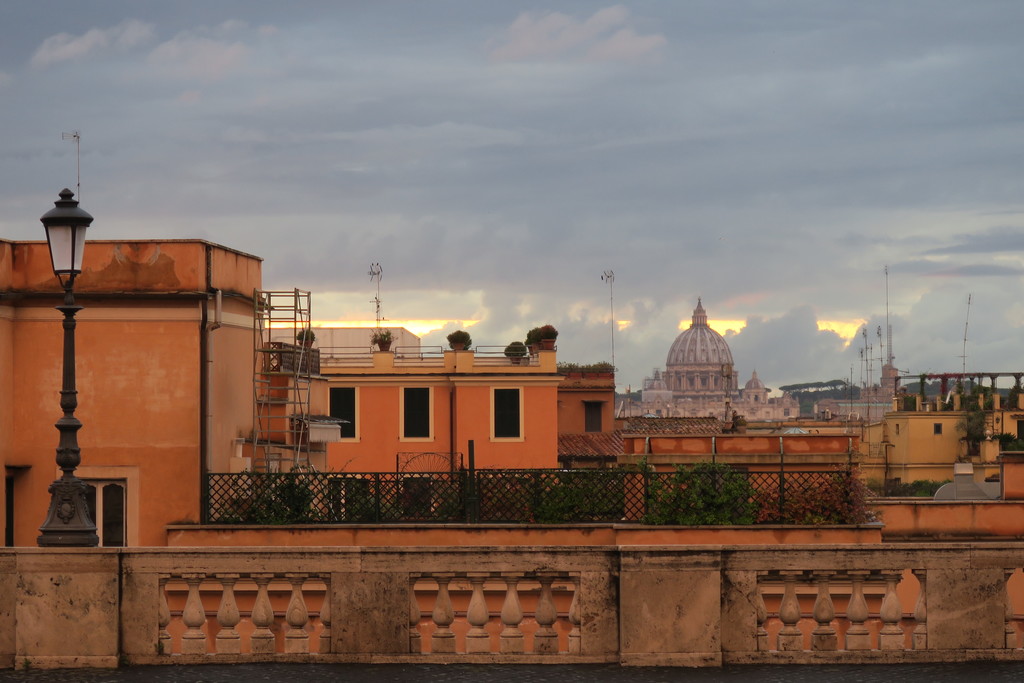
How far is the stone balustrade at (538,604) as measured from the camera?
9.93 meters

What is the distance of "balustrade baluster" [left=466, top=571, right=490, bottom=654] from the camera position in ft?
32.9

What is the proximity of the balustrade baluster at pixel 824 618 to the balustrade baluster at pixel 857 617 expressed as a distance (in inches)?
4.4

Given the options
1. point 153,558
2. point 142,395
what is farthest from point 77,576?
point 142,395

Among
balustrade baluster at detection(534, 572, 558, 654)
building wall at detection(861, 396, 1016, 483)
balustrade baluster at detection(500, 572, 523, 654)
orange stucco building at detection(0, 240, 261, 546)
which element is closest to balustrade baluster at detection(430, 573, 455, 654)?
balustrade baluster at detection(500, 572, 523, 654)

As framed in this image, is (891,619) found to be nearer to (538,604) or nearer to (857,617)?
(857,617)

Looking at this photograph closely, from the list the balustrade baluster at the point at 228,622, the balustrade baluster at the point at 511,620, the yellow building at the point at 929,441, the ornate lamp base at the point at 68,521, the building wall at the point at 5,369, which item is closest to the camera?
the balustrade baluster at the point at 511,620

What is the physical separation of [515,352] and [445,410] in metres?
3.22

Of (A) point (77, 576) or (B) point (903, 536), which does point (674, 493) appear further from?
(A) point (77, 576)

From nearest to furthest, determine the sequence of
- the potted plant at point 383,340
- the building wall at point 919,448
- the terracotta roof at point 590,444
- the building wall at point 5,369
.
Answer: the building wall at point 5,369
the potted plant at point 383,340
the terracotta roof at point 590,444
the building wall at point 919,448

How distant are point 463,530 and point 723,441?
→ 530 centimetres

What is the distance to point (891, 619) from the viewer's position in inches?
396

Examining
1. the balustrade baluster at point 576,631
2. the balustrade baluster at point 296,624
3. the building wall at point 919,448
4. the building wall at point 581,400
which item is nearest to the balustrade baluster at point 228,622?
the balustrade baluster at point 296,624

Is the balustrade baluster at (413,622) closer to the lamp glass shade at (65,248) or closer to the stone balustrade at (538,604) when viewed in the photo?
the stone balustrade at (538,604)

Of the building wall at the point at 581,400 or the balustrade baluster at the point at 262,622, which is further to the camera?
the building wall at the point at 581,400
